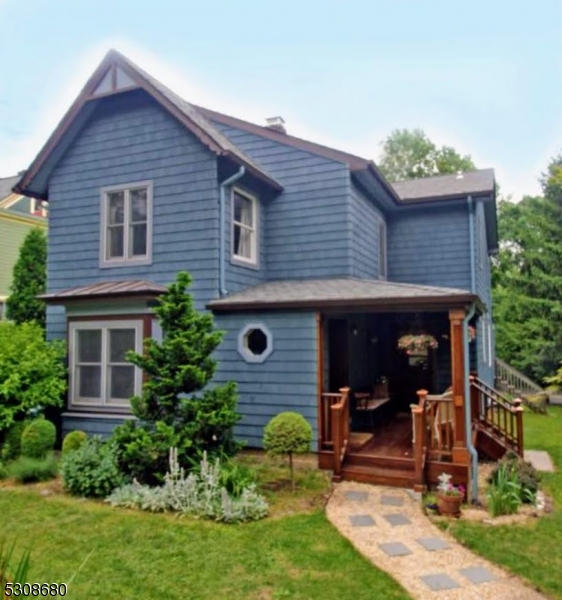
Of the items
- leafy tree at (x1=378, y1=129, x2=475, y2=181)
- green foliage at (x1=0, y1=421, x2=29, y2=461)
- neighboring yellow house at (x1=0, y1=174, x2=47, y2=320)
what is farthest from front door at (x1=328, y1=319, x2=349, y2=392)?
leafy tree at (x1=378, y1=129, x2=475, y2=181)

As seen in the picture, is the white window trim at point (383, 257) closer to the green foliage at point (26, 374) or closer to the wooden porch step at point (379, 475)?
the wooden porch step at point (379, 475)

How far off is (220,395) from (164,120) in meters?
5.57

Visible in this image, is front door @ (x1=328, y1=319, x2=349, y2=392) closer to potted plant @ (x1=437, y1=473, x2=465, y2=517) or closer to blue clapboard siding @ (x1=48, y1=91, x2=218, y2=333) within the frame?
blue clapboard siding @ (x1=48, y1=91, x2=218, y2=333)

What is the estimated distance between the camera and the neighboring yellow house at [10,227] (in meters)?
20.8

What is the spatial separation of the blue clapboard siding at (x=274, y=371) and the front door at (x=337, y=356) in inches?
76.3

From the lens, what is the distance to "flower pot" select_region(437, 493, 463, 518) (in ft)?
20.2

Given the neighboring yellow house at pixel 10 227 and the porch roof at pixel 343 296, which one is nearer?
the porch roof at pixel 343 296

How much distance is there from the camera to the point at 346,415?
7.96 metres

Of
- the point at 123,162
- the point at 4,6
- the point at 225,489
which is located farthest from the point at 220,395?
the point at 4,6

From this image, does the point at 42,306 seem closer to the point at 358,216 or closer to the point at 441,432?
the point at 358,216

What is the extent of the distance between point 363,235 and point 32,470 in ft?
25.5

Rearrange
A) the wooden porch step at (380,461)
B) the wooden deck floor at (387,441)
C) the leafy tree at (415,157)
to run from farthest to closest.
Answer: the leafy tree at (415,157), the wooden deck floor at (387,441), the wooden porch step at (380,461)

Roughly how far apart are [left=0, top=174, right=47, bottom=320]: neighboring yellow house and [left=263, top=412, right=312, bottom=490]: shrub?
17.2m

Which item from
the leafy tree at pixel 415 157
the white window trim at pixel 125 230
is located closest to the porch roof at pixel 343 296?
the white window trim at pixel 125 230
